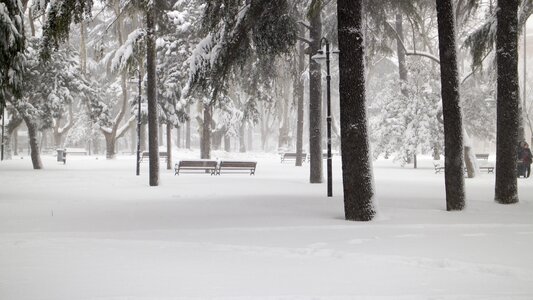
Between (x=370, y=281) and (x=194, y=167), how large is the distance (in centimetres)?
1935

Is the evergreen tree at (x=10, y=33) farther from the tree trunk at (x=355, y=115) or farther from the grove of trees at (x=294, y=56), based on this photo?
the tree trunk at (x=355, y=115)

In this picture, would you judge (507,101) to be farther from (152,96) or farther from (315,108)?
(152,96)

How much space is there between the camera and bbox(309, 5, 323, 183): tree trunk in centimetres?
1861

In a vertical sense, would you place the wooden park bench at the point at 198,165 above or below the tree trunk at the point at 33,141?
below

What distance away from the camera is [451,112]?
11023 millimetres

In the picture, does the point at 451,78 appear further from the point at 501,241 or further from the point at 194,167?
the point at 194,167

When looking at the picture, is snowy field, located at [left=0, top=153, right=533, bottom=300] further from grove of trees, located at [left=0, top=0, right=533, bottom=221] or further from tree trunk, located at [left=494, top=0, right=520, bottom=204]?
grove of trees, located at [left=0, top=0, right=533, bottom=221]

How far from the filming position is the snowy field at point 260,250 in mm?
5609

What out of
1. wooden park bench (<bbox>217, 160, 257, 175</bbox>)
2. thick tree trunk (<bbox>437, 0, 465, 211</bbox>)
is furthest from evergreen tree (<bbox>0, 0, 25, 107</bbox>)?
wooden park bench (<bbox>217, 160, 257, 175</bbox>)

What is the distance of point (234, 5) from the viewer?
40.3 feet

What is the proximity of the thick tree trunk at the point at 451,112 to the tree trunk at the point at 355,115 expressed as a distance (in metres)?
2.12

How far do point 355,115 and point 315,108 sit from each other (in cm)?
875

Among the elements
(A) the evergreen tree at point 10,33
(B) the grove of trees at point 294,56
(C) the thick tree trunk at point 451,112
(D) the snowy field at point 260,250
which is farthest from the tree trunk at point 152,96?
(C) the thick tree trunk at point 451,112

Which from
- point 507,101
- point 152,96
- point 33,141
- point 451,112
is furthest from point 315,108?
point 33,141
